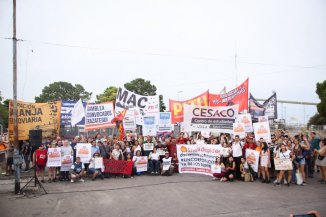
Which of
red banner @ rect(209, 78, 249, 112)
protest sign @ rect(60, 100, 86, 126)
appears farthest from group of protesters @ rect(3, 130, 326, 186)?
protest sign @ rect(60, 100, 86, 126)

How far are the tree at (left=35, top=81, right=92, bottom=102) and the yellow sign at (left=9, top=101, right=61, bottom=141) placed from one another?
218 ft

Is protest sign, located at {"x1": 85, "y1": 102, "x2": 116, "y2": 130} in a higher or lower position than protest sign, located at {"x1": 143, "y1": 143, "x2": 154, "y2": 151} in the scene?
higher

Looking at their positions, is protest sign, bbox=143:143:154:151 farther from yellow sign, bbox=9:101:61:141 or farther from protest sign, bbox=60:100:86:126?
protest sign, bbox=60:100:86:126

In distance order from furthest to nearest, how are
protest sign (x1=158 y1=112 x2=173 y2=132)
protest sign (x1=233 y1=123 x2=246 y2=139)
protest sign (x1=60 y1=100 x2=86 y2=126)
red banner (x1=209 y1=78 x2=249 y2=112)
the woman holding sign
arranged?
1. protest sign (x1=60 y1=100 x2=86 y2=126)
2. protest sign (x1=158 y1=112 x2=173 y2=132)
3. red banner (x1=209 y1=78 x2=249 y2=112)
4. protest sign (x1=233 y1=123 x2=246 y2=139)
5. the woman holding sign

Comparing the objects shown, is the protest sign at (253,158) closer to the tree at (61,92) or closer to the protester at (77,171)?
the protester at (77,171)

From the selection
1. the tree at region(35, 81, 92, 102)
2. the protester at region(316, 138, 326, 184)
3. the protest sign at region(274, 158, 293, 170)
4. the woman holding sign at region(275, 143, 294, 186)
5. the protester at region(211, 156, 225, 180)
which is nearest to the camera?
the protest sign at region(274, 158, 293, 170)

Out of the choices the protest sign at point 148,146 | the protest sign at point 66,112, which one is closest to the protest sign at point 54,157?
the protest sign at point 148,146

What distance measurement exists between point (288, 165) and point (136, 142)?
716 cm

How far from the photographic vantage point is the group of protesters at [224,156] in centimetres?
1123

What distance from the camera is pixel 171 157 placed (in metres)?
14.1

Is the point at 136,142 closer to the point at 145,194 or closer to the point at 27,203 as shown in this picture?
the point at 145,194

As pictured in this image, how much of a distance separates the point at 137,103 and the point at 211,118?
5559 millimetres

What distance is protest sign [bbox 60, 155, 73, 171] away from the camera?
40.6 ft

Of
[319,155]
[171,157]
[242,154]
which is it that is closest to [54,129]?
[171,157]
